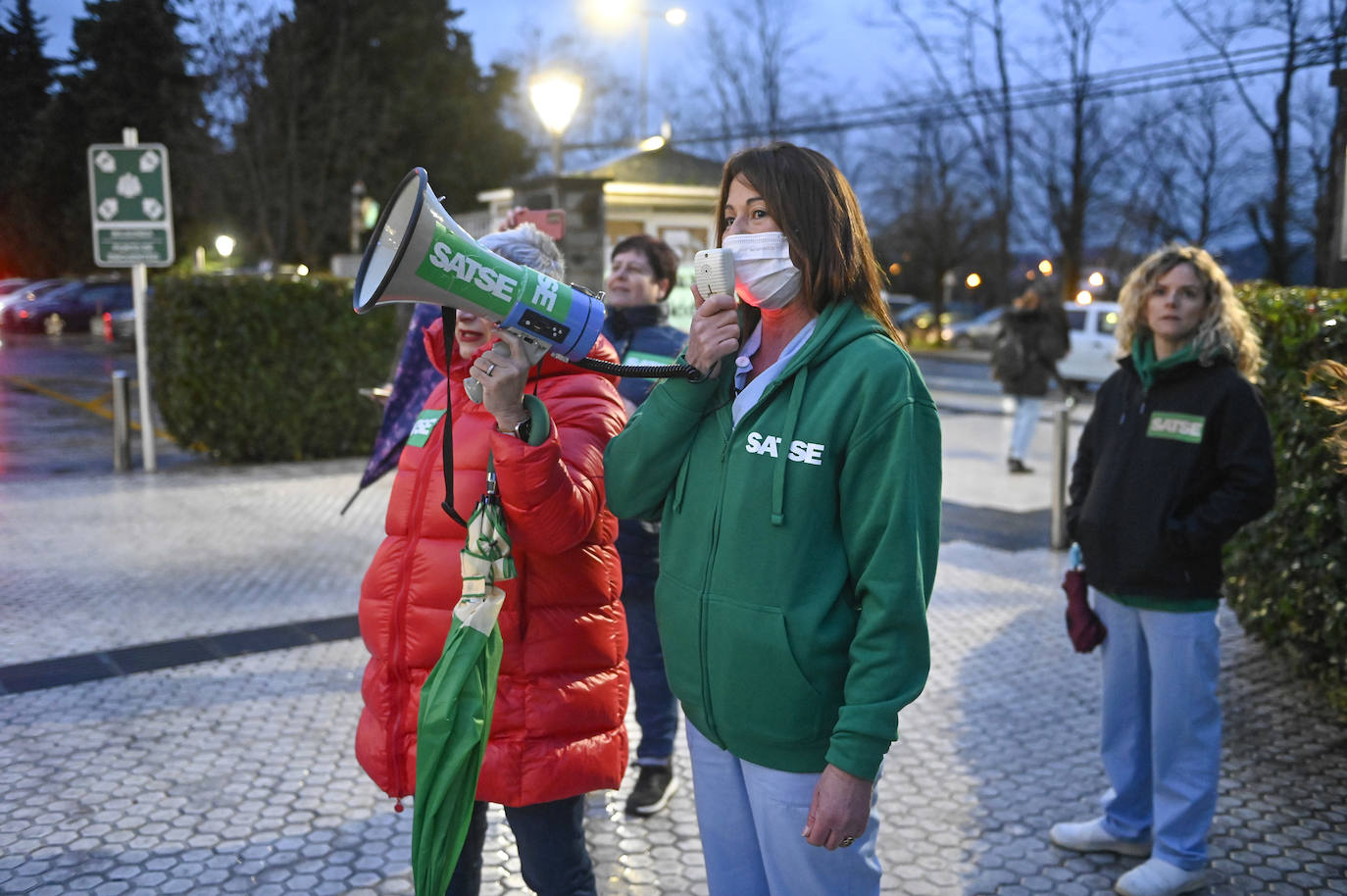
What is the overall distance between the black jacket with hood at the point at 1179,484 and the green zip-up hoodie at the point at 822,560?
157 cm

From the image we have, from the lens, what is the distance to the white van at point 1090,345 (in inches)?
895

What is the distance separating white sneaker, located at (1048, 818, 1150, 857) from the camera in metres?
3.67

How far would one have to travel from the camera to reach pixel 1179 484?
3.43m

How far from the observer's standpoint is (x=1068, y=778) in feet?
14.1

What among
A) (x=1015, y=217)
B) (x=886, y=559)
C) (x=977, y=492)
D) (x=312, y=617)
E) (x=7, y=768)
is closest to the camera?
(x=886, y=559)

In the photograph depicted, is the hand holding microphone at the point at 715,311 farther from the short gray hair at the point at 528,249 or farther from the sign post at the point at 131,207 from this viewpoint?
the sign post at the point at 131,207

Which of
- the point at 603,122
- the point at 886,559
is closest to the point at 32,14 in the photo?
the point at 886,559

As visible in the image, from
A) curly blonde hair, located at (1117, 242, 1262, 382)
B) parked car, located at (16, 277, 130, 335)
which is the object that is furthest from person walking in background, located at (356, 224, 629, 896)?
parked car, located at (16, 277, 130, 335)

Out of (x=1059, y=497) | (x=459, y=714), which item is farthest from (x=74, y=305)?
(x=459, y=714)

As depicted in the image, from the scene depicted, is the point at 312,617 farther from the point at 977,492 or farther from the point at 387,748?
the point at 977,492

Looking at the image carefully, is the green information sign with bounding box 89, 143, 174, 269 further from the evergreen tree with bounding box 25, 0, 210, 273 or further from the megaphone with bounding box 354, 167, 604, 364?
the megaphone with bounding box 354, 167, 604, 364

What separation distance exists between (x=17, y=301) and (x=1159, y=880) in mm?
34306

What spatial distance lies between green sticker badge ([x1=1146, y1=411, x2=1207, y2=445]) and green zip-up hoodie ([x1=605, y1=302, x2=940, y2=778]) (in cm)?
170

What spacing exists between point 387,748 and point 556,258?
4.20 feet
